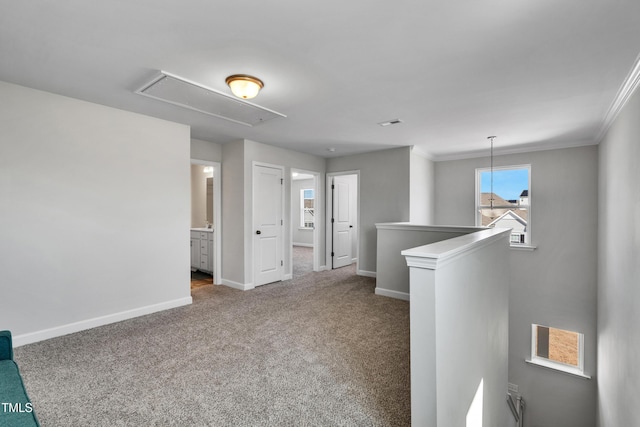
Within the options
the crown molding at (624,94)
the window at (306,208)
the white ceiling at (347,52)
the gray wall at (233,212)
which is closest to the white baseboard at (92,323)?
the gray wall at (233,212)

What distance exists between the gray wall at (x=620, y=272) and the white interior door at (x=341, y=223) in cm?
417

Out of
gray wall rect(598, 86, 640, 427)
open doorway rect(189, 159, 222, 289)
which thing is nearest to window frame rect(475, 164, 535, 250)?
gray wall rect(598, 86, 640, 427)

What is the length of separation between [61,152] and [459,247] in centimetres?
363

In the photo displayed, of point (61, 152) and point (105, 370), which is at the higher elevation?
point (61, 152)

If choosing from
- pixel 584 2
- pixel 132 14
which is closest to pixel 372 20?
pixel 584 2

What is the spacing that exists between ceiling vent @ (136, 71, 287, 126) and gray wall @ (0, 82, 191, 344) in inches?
31.4

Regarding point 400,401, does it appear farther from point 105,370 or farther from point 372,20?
point 372,20

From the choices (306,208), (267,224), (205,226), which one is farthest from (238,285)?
(306,208)

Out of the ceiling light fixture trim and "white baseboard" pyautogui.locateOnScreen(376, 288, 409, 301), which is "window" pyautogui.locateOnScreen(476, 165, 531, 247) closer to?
"white baseboard" pyautogui.locateOnScreen(376, 288, 409, 301)

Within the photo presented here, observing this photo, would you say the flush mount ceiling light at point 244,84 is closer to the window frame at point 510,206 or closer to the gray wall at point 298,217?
the window frame at point 510,206

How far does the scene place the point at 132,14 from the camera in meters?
1.72

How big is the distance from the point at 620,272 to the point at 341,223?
4299 mm

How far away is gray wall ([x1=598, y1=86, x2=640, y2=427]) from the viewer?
255 cm

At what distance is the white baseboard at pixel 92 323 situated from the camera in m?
2.70
